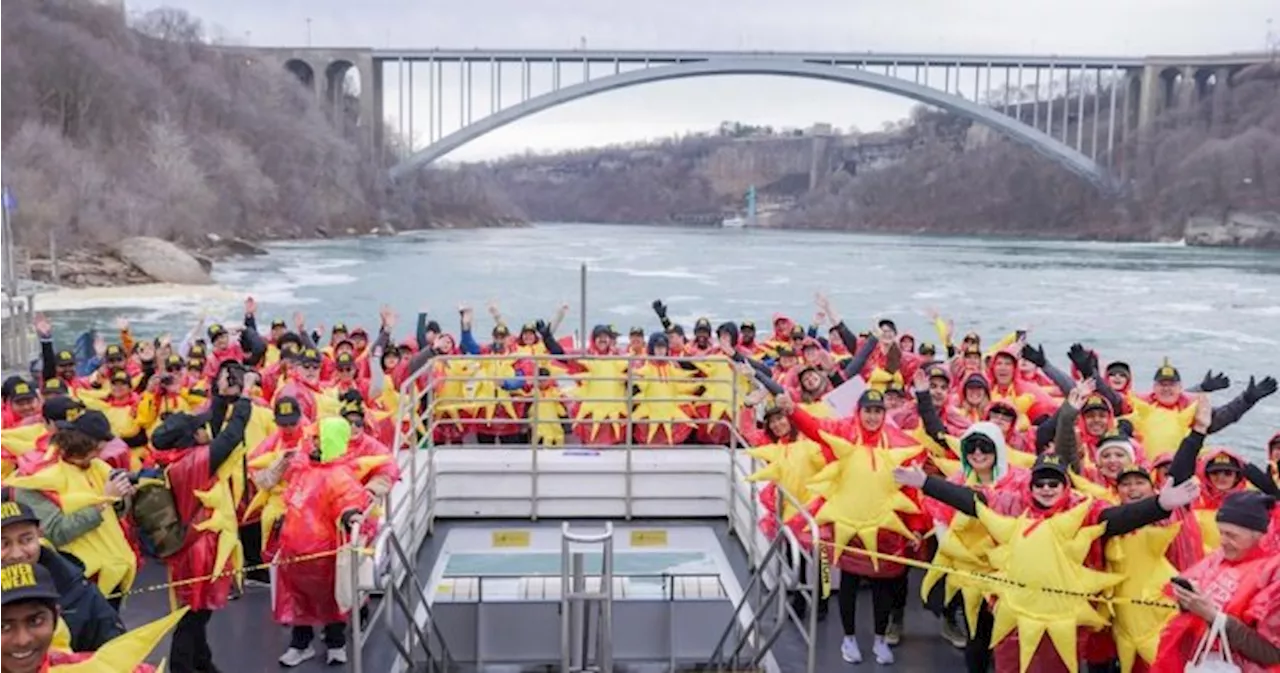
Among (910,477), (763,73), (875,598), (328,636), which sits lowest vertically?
(328,636)

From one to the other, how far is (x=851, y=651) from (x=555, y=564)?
1.84 m

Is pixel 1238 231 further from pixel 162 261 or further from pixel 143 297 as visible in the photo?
pixel 143 297

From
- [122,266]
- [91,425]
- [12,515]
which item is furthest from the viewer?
[122,266]

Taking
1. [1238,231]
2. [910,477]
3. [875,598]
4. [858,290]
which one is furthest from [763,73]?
[910,477]

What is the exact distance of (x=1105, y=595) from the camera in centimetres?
341

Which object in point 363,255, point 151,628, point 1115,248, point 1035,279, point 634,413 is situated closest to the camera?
point 151,628

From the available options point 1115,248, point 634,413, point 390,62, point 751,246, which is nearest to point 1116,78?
point 1115,248

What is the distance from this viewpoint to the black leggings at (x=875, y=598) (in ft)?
13.9

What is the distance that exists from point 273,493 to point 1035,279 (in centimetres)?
3538

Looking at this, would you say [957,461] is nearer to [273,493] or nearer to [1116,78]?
[273,493]

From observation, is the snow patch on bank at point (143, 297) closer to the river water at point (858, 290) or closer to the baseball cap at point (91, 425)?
the river water at point (858, 290)

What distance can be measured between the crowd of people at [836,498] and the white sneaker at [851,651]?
12mm

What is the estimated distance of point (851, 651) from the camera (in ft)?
14.1

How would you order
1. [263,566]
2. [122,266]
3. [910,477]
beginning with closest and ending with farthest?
1. [910,477]
2. [263,566]
3. [122,266]
